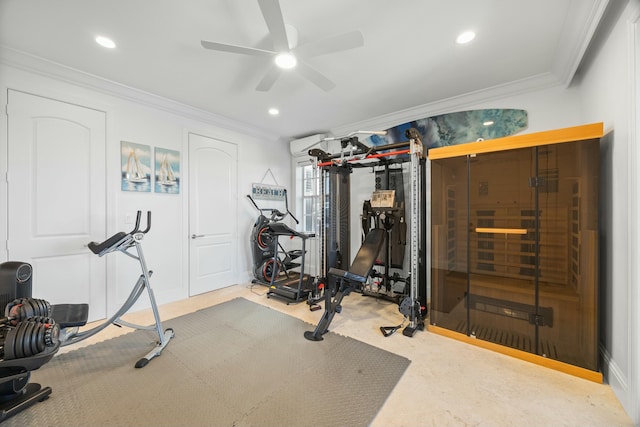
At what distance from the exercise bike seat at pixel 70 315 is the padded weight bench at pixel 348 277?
2.00 meters

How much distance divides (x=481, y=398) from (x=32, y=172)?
462 centimetres

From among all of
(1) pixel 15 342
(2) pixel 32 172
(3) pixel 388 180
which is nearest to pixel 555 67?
(3) pixel 388 180

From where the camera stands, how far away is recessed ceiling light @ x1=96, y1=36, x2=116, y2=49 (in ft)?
7.30

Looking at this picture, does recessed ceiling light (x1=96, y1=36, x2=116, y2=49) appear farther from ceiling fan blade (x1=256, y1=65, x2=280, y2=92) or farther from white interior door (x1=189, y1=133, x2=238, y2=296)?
white interior door (x1=189, y1=133, x2=238, y2=296)

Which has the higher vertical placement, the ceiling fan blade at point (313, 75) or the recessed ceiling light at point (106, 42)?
the recessed ceiling light at point (106, 42)

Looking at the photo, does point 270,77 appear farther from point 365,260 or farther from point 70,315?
point 70,315

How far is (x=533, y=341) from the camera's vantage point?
222cm

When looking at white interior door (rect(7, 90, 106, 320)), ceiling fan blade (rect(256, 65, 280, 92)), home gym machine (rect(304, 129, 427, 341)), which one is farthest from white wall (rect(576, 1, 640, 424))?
white interior door (rect(7, 90, 106, 320))

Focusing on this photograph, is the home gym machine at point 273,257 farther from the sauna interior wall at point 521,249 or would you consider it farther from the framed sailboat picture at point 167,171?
the sauna interior wall at point 521,249

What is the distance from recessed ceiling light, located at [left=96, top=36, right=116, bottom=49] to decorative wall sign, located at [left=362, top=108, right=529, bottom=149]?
363 centimetres

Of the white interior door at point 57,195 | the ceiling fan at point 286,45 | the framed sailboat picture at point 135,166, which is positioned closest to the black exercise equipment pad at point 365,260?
the ceiling fan at point 286,45

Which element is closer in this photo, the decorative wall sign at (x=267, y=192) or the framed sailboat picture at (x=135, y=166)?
the framed sailboat picture at (x=135, y=166)

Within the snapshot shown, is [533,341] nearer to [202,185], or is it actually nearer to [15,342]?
[15,342]

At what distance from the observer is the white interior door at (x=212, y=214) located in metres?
3.87
